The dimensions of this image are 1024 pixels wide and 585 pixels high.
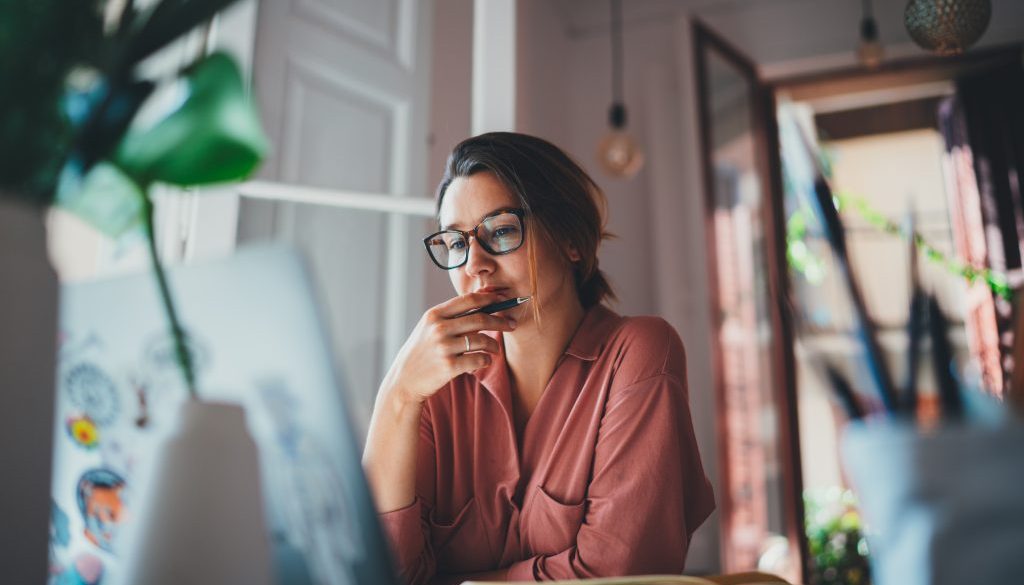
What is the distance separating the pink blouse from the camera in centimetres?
80

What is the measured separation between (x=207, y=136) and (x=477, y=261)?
2.01ft

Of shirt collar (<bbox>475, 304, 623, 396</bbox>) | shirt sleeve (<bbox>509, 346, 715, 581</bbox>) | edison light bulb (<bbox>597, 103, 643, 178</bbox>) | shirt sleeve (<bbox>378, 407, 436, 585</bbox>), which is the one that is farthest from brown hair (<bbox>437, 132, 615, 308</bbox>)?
edison light bulb (<bbox>597, 103, 643, 178</bbox>)

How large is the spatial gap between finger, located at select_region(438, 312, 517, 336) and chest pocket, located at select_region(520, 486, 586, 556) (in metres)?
0.22

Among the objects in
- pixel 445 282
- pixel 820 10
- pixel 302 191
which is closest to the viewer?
pixel 302 191

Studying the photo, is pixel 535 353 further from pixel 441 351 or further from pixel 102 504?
pixel 102 504

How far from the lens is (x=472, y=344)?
0.90 metres

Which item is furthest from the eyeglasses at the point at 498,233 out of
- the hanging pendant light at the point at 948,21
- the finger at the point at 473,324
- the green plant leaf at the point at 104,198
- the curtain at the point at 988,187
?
the curtain at the point at 988,187

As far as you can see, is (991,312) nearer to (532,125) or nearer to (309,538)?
(532,125)

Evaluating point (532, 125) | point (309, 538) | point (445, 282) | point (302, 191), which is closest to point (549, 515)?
point (309, 538)

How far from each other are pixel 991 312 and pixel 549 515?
2.94 meters

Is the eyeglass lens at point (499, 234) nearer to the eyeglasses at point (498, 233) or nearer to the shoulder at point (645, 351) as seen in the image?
the eyeglasses at point (498, 233)

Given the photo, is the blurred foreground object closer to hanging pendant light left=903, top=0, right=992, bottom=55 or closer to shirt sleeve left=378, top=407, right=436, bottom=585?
shirt sleeve left=378, top=407, right=436, bottom=585

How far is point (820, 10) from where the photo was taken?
327cm

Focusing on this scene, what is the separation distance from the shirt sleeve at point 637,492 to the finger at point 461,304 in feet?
0.71
